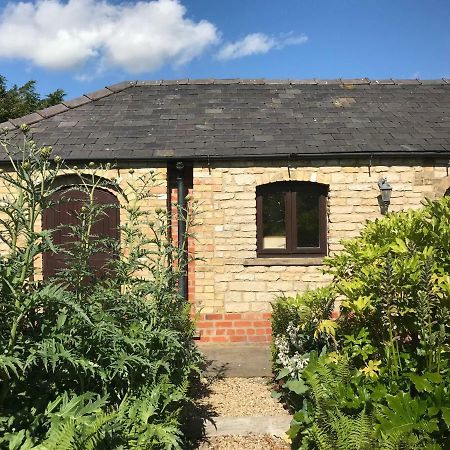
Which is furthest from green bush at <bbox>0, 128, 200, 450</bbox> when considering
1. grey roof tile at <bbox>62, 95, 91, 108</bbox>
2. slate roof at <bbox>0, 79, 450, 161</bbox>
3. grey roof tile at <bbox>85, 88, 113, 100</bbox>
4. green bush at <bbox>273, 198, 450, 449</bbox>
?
grey roof tile at <bbox>85, 88, 113, 100</bbox>

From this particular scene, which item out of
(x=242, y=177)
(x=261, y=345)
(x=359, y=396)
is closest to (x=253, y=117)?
(x=242, y=177)

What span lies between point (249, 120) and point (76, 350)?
6.62m

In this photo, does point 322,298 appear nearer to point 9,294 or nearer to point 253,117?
point 9,294

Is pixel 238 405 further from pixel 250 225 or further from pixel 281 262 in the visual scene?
pixel 250 225

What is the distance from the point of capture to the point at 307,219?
7801mm

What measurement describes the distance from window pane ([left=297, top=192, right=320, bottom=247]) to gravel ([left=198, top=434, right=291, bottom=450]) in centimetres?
419

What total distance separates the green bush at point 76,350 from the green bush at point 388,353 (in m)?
1.14

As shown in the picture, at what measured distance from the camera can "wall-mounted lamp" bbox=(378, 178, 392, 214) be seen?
24.2ft

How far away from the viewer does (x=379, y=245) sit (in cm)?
417

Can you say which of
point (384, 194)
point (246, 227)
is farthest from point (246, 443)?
point (384, 194)

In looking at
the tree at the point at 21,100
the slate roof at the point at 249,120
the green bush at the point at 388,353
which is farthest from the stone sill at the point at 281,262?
the tree at the point at 21,100

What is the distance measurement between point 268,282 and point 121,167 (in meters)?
3.20

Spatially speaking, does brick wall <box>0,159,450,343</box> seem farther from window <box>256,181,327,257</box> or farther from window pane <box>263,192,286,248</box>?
window pane <box>263,192,286,248</box>

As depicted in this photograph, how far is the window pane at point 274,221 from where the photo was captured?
7.71 metres
